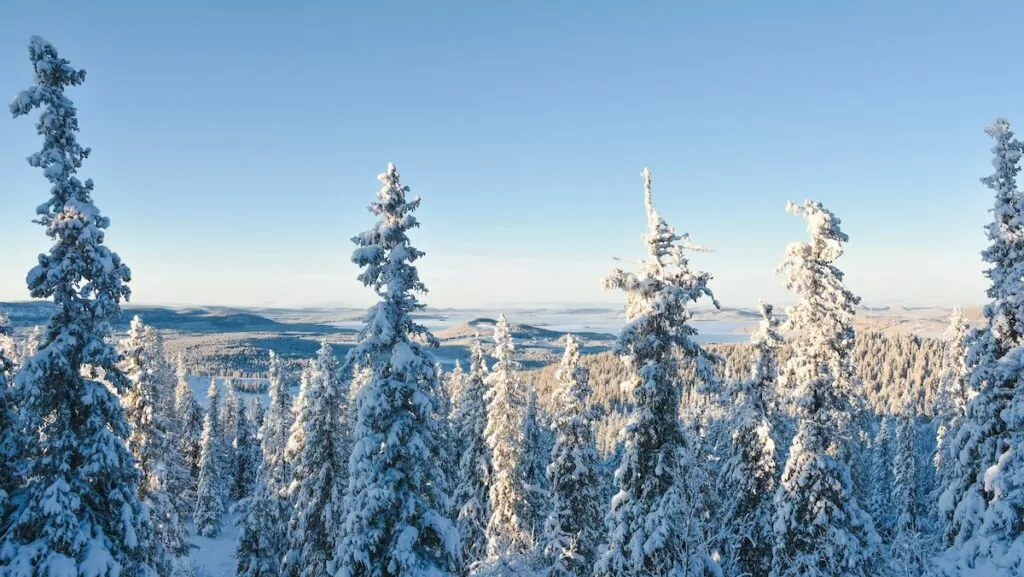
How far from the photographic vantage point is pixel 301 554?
28562 millimetres

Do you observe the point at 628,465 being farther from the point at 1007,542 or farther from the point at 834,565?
the point at 1007,542

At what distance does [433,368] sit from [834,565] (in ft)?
45.3

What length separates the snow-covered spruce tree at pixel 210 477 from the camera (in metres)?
57.7

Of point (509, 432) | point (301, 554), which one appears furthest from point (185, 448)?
point (509, 432)

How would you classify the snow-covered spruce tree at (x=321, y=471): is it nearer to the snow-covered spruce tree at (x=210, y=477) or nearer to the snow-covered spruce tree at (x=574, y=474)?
the snow-covered spruce tree at (x=574, y=474)

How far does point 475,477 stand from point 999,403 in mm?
23789

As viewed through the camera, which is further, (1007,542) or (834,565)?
(834,565)

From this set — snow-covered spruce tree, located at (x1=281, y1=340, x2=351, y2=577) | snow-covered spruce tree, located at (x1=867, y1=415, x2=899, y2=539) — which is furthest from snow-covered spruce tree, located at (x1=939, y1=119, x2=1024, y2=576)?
snow-covered spruce tree, located at (x1=867, y1=415, x2=899, y2=539)

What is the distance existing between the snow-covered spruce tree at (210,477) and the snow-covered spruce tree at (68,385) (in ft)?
152

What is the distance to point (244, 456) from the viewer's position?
64.9m

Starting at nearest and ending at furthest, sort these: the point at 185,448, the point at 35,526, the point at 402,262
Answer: the point at 35,526, the point at 402,262, the point at 185,448

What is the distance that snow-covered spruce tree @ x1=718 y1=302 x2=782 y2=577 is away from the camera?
845 inches

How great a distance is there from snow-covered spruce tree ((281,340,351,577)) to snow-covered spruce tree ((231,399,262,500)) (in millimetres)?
41324

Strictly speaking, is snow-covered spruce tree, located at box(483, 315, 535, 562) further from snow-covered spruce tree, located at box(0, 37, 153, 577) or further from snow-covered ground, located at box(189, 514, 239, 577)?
snow-covered ground, located at box(189, 514, 239, 577)
